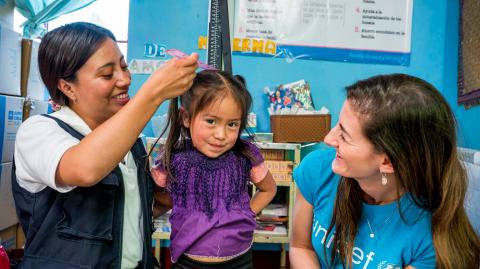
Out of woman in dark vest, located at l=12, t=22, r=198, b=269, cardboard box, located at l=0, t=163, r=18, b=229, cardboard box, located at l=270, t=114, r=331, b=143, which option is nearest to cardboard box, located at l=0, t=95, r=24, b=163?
cardboard box, located at l=0, t=163, r=18, b=229

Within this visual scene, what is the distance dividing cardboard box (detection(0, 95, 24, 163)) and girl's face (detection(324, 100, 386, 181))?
1838 millimetres

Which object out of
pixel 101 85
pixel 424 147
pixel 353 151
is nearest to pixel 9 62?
pixel 101 85

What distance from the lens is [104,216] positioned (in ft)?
2.93

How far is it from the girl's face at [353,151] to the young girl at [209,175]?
35 cm

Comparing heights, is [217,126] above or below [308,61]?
below

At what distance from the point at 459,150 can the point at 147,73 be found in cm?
220

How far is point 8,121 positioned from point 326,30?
2.14 m

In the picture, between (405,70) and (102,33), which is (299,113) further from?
(102,33)

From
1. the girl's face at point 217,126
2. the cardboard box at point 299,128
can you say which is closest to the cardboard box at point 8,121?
the girl's face at point 217,126

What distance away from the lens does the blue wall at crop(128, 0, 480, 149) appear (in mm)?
2652

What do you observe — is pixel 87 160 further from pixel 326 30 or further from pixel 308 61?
pixel 326 30

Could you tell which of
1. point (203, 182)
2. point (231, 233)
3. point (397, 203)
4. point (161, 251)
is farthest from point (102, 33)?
point (161, 251)

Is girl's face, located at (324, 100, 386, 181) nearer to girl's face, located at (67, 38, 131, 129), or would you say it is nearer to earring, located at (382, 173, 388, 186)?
earring, located at (382, 173, 388, 186)

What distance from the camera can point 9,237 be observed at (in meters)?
2.19
